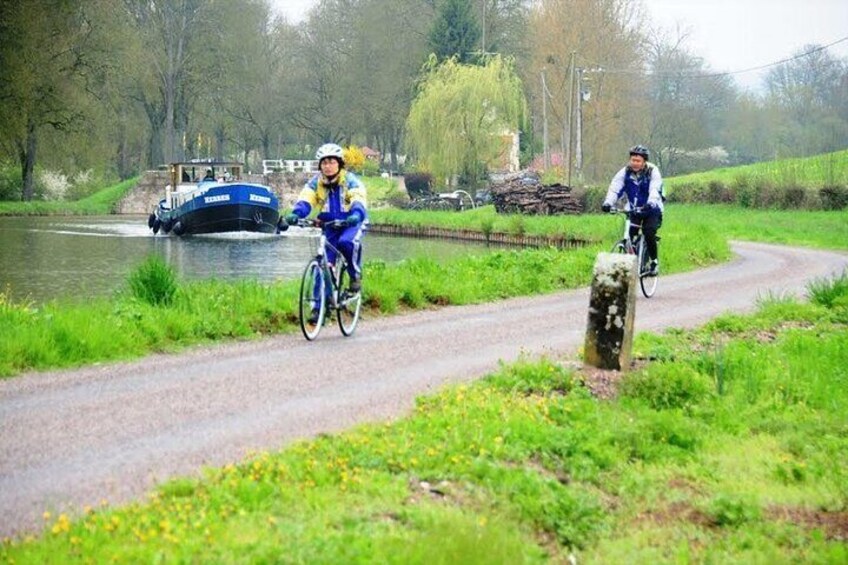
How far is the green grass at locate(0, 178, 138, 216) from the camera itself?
6625 cm

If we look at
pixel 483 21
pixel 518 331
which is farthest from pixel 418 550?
pixel 483 21

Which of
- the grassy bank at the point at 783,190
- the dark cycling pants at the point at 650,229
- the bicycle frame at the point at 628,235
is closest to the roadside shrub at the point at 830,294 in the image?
the dark cycling pants at the point at 650,229

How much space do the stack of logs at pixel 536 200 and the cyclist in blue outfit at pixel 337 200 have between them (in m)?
38.8

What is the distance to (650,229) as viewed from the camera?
1797 centimetres

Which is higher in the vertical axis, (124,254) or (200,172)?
(200,172)

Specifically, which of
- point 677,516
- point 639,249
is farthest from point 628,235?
point 677,516

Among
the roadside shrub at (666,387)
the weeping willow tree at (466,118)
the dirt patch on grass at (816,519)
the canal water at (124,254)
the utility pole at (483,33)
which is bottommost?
the canal water at (124,254)

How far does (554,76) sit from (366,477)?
73324 mm

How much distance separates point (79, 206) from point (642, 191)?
60920 millimetres

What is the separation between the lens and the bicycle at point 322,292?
504 inches

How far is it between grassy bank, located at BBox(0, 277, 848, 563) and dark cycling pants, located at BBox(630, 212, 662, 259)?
7266 millimetres

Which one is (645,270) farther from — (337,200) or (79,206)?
(79,206)

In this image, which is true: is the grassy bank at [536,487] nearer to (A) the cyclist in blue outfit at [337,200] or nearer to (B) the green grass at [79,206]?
(A) the cyclist in blue outfit at [337,200]

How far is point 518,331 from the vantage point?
45.8ft
